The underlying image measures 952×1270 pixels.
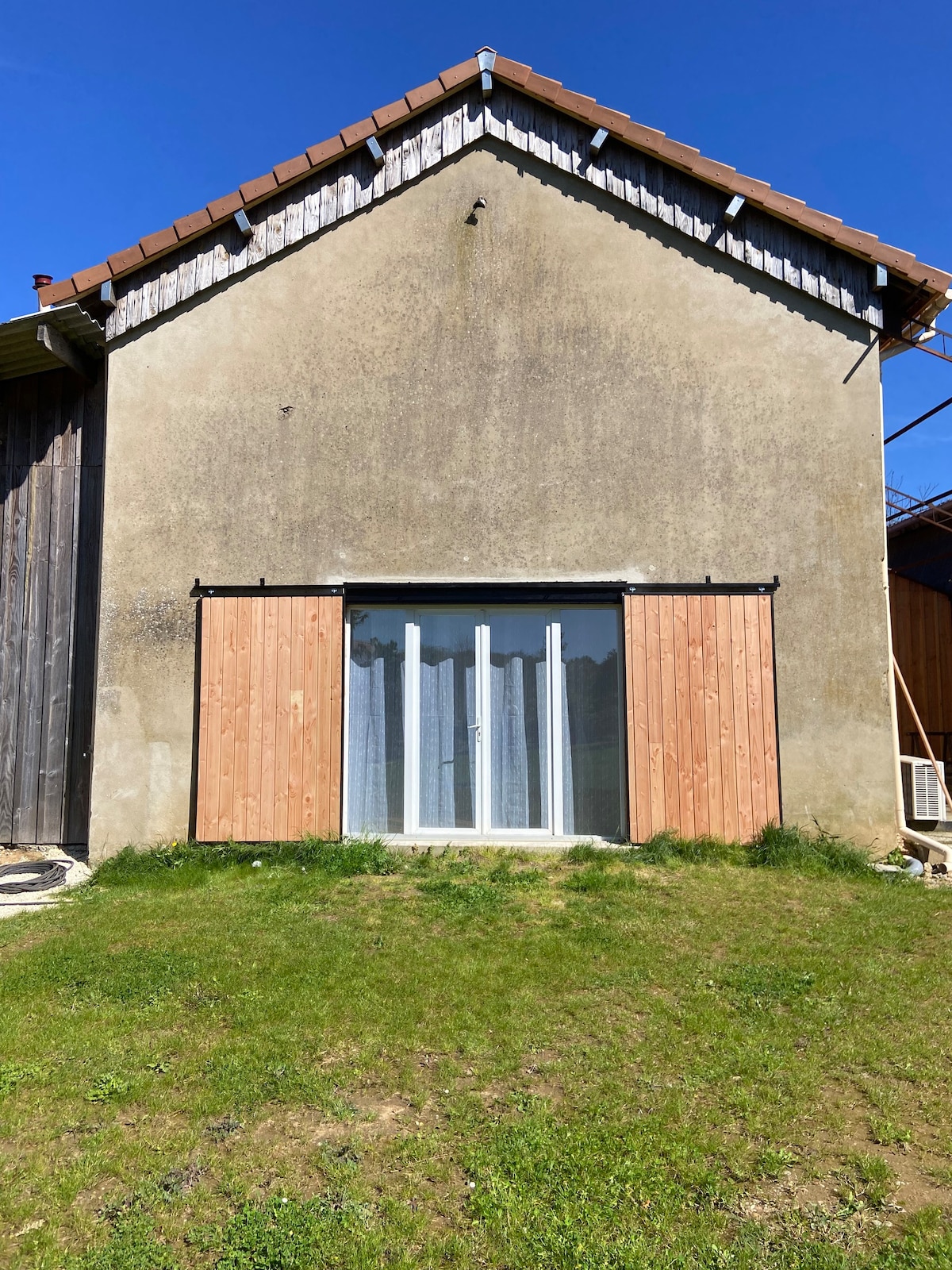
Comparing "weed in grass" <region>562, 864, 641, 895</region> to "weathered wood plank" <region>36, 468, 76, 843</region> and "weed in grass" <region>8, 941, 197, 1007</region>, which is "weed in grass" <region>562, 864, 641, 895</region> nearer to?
"weed in grass" <region>8, 941, 197, 1007</region>

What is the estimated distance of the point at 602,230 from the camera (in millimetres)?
7906

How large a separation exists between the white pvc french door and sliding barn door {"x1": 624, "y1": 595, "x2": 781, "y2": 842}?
29 cm

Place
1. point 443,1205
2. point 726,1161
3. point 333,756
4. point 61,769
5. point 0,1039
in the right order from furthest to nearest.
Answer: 1. point 61,769
2. point 333,756
3. point 0,1039
4. point 726,1161
5. point 443,1205

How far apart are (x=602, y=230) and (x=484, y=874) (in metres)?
5.90

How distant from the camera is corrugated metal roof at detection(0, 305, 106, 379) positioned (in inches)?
286

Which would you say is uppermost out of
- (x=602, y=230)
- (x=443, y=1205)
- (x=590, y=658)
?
(x=602, y=230)

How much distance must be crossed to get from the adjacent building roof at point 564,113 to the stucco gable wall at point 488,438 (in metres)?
0.52

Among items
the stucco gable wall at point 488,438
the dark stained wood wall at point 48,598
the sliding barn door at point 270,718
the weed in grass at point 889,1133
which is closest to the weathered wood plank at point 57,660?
the dark stained wood wall at point 48,598

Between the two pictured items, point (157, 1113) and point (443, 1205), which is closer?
point (443, 1205)

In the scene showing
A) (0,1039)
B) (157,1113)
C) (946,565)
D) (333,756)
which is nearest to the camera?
(157,1113)

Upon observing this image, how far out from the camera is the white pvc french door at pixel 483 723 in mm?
7699

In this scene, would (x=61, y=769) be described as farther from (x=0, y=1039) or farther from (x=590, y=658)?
(x=590, y=658)

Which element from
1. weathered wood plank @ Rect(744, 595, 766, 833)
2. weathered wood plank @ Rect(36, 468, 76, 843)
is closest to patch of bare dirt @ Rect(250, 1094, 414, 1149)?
weathered wood plank @ Rect(744, 595, 766, 833)

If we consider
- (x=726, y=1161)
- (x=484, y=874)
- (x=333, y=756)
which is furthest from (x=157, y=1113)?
(x=333, y=756)
